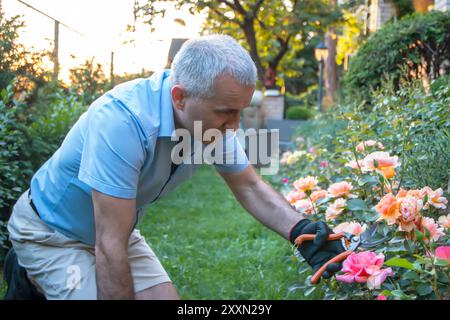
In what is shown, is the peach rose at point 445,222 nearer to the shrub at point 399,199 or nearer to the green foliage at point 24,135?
the shrub at point 399,199

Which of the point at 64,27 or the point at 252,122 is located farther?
the point at 252,122

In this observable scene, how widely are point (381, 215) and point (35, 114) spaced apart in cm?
292

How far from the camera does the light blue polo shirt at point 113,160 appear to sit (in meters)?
1.88

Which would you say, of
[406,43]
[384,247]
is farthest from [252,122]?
[384,247]

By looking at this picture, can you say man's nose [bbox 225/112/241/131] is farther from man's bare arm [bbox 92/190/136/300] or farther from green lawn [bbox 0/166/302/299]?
green lawn [bbox 0/166/302/299]

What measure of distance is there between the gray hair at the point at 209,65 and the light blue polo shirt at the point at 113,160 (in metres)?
0.15

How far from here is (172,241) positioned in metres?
5.15

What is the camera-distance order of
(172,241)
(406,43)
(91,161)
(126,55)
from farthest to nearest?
(126,55) → (406,43) → (172,241) → (91,161)

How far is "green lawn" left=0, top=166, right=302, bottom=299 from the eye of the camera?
390 cm

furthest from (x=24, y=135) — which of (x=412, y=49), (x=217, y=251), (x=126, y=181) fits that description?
(x=412, y=49)

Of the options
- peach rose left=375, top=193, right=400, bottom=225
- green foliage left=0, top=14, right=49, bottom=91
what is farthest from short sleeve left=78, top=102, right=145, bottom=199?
green foliage left=0, top=14, right=49, bottom=91

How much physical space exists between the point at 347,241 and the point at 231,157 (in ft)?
1.97
